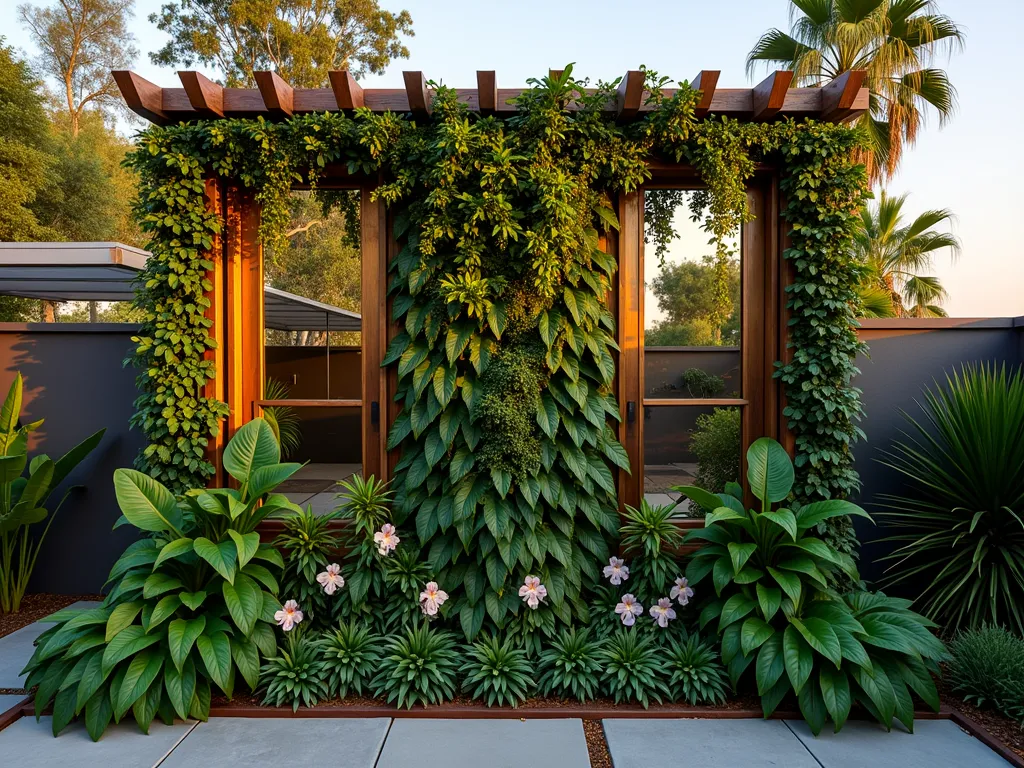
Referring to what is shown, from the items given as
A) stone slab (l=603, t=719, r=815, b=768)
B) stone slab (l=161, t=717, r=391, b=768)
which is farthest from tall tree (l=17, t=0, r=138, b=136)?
stone slab (l=603, t=719, r=815, b=768)

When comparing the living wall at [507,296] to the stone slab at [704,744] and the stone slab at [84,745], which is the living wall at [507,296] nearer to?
the stone slab at [704,744]

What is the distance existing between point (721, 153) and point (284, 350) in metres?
2.69

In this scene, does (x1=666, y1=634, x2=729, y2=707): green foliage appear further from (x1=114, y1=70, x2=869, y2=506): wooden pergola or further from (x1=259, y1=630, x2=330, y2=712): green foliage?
(x1=259, y1=630, x2=330, y2=712): green foliage

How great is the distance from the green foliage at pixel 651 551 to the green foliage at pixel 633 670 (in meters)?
0.24

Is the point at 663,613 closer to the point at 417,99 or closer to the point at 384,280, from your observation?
the point at 384,280

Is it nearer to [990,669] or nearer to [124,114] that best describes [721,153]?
[990,669]

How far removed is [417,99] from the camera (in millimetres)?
3184

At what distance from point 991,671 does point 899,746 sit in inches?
26.6

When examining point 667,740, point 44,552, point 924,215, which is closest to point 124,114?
point 44,552

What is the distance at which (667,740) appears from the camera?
2537mm

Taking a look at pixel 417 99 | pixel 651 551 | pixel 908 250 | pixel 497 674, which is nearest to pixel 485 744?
pixel 497 674

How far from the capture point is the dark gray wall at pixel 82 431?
4.10 metres

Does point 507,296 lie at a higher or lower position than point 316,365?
higher

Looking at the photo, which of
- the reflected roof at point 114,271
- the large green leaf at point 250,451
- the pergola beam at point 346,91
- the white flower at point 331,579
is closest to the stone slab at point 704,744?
the white flower at point 331,579
